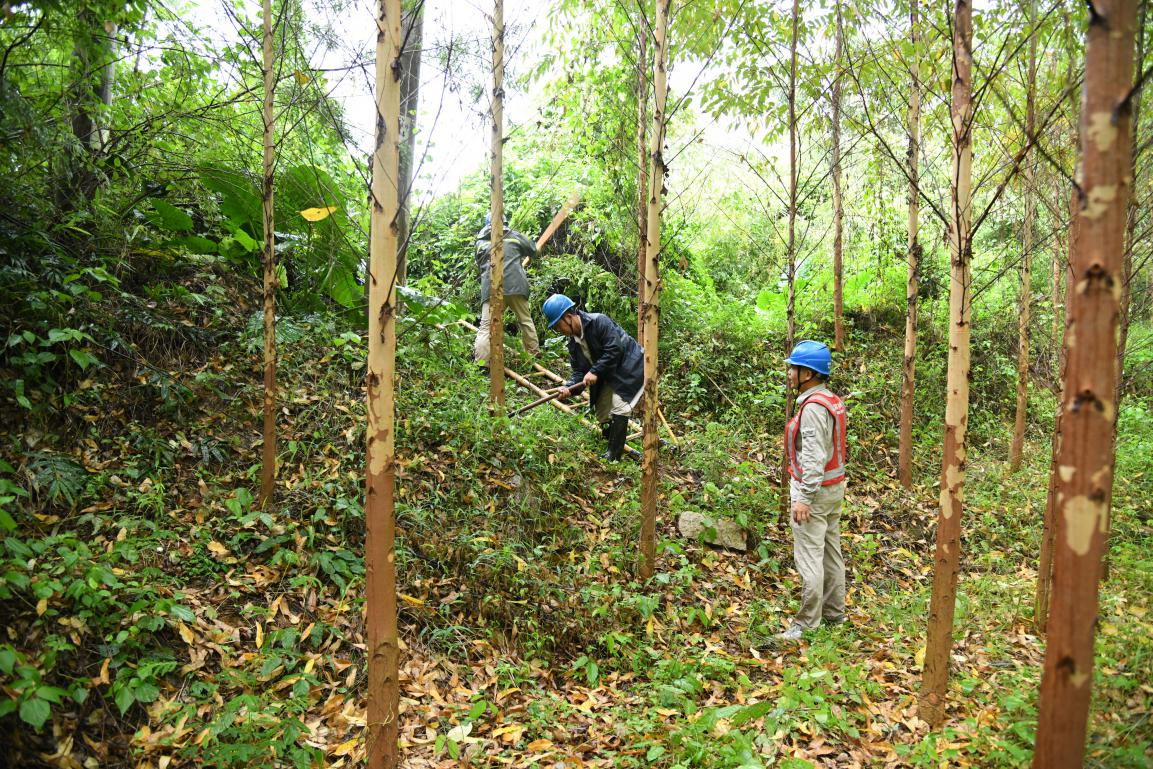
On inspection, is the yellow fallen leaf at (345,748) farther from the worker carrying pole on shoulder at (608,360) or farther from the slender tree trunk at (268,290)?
the worker carrying pole on shoulder at (608,360)

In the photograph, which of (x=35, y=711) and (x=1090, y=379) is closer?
(x=1090, y=379)

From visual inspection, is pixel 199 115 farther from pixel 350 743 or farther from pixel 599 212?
pixel 599 212

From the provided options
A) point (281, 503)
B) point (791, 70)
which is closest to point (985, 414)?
point (791, 70)

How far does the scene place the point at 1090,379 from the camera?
1.86 meters

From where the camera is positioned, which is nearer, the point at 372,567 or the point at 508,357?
the point at 372,567

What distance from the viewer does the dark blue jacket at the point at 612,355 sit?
24.2 feet

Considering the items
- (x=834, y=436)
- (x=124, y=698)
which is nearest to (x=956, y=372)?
(x=834, y=436)

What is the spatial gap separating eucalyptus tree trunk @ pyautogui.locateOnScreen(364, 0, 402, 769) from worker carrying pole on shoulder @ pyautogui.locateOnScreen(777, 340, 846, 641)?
343cm

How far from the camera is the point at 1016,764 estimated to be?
10.0ft

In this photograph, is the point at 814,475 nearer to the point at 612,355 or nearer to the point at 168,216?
the point at 612,355

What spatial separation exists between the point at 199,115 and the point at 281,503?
129 inches

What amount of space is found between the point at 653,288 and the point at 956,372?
2314 millimetres

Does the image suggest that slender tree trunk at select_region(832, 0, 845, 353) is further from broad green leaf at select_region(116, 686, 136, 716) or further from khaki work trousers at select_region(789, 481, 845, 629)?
broad green leaf at select_region(116, 686, 136, 716)

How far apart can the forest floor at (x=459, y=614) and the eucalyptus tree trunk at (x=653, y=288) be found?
1.63ft
